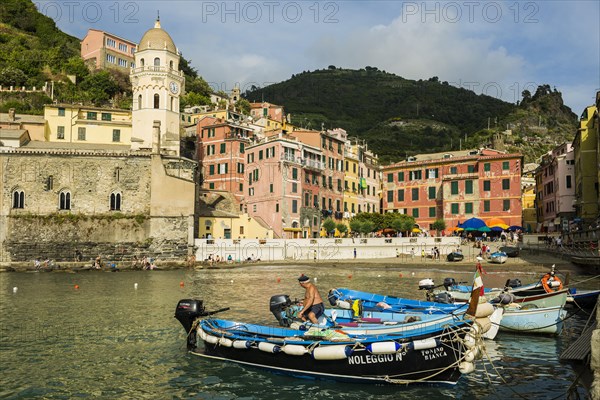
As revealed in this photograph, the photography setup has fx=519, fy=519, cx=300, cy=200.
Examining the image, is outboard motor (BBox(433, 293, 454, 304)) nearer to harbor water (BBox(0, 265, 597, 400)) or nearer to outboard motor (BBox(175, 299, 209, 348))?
harbor water (BBox(0, 265, 597, 400))

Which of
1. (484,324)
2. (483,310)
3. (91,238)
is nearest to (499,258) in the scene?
(483,310)

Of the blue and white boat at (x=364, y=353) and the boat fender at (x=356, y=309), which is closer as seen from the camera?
the blue and white boat at (x=364, y=353)

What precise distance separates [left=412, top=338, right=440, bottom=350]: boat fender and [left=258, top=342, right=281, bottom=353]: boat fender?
3.77 metres

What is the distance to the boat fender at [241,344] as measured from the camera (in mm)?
15070

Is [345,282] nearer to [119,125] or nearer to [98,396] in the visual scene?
→ [98,396]

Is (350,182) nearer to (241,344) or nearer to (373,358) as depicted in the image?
(241,344)

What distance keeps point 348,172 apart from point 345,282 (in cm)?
3990

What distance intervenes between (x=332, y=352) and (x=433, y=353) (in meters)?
2.58

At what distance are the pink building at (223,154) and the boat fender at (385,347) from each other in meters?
58.9

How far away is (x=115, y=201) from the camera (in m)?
58.7

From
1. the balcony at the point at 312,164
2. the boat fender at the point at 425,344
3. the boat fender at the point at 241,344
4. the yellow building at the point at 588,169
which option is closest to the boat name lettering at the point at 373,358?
the boat fender at the point at 425,344

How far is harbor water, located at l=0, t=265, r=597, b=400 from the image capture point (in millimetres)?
13461

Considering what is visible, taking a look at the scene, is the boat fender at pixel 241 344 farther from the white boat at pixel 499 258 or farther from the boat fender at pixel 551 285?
the white boat at pixel 499 258

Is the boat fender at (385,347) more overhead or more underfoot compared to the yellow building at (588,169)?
more underfoot
